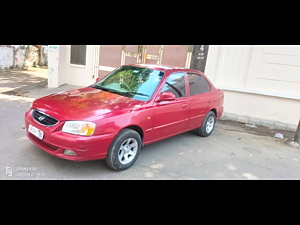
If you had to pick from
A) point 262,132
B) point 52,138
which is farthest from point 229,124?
point 52,138

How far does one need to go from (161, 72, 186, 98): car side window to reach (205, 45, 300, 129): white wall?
3.43 m

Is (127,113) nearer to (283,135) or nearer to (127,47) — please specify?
(283,135)

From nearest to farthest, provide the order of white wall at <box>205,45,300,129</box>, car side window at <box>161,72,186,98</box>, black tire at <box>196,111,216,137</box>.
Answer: car side window at <box>161,72,186,98</box> → black tire at <box>196,111,216,137</box> → white wall at <box>205,45,300,129</box>

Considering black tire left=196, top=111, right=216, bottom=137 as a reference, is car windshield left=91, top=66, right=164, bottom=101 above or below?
above

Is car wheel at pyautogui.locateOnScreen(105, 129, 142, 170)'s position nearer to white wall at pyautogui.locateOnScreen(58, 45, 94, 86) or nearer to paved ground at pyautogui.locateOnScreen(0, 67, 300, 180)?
paved ground at pyautogui.locateOnScreen(0, 67, 300, 180)

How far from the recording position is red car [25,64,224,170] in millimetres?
3266

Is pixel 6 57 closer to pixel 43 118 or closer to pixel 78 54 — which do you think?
pixel 78 54

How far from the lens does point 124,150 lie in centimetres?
374

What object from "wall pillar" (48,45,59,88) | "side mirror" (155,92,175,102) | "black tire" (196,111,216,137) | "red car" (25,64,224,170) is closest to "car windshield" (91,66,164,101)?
"red car" (25,64,224,170)

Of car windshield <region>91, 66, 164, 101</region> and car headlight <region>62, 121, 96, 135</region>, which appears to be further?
car windshield <region>91, 66, 164, 101</region>

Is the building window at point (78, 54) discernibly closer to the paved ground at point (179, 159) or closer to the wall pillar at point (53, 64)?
the wall pillar at point (53, 64)

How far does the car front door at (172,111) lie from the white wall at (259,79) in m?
3.40

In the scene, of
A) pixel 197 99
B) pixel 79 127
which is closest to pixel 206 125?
pixel 197 99

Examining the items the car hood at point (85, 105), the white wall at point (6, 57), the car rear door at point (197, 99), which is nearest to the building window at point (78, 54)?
the white wall at point (6, 57)
